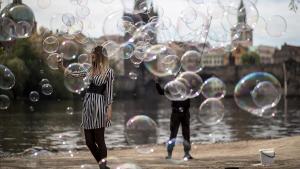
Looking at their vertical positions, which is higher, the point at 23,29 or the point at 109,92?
the point at 23,29

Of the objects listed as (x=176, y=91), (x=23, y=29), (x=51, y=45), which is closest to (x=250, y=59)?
(x=51, y=45)

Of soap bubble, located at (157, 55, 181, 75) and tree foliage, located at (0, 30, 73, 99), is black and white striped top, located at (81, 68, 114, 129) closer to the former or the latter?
soap bubble, located at (157, 55, 181, 75)

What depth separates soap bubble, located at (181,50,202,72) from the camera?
1042 cm

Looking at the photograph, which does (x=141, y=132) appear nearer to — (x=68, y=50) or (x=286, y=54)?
(x=68, y=50)

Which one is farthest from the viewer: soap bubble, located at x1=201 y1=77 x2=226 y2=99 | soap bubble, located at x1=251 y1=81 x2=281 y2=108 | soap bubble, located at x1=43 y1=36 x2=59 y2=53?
soap bubble, located at x1=43 y1=36 x2=59 y2=53

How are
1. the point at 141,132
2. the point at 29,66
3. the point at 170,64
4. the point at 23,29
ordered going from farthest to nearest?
1. the point at 29,66
2. the point at 23,29
3. the point at 170,64
4. the point at 141,132

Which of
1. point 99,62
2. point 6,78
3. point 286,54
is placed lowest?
point 286,54

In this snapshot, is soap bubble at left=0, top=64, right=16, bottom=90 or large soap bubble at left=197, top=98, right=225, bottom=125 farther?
soap bubble at left=0, top=64, right=16, bottom=90

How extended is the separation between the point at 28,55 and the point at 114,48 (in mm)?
42348

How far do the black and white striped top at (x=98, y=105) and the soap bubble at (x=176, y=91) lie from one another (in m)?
2.27

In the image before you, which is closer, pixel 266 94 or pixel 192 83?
pixel 266 94

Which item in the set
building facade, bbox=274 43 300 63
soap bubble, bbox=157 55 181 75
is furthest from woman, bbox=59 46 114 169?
building facade, bbox=274 43 300 63

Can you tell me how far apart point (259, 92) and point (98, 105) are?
300 cm

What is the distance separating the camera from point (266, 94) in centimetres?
941
